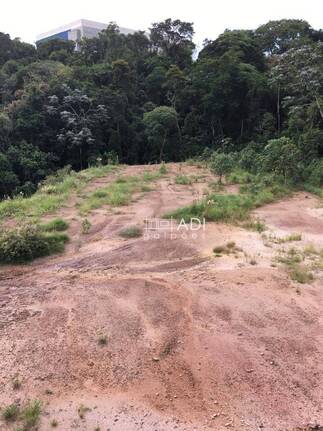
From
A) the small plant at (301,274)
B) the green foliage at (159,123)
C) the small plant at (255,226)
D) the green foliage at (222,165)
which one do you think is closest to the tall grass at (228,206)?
the small plant at (255,226)

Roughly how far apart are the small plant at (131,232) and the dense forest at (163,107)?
7932mm

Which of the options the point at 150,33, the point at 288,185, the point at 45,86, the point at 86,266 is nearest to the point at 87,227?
the point at 86,266

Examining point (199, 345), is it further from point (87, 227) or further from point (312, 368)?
point (87, 227)

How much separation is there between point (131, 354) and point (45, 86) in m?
17.7

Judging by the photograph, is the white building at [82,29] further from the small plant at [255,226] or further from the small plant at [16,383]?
the small plant at [16,383]

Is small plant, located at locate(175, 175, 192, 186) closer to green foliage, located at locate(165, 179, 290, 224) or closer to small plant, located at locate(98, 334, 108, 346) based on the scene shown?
green foliage, located at locate(165, 179, 290, 224)

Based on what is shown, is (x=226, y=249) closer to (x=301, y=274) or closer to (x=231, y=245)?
(x=231, y=245)

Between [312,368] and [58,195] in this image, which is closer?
[312,368]

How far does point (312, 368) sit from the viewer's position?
141 inches

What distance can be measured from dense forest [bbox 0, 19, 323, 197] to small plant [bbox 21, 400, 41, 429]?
11902mm

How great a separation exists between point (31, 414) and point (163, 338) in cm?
140

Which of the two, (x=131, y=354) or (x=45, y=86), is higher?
(x=45, y=86)

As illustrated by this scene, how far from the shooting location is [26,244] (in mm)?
5891

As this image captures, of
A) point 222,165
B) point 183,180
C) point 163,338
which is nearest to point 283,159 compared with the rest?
point 222,165
